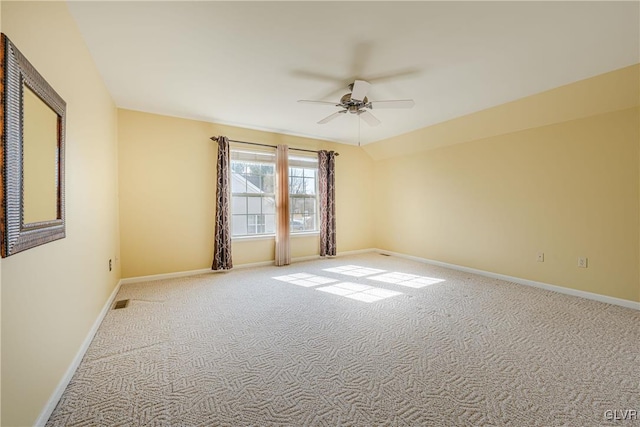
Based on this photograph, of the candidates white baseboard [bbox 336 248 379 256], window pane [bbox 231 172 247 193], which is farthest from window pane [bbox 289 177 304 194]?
white baseboard [bbox 336 248 379 256]

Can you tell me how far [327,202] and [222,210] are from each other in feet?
6.92

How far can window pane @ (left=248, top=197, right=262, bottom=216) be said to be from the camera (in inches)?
197

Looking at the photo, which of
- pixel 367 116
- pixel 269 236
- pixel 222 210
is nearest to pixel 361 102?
pixel 367 116

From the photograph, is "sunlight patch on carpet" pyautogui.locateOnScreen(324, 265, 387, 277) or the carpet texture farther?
"sunlight patch on carpet" pyautogui.locateOnScreen(324, 265, 387, 277)

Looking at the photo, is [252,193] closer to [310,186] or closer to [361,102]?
[310,186]

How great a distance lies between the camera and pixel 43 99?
1.45m

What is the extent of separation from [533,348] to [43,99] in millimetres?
3647

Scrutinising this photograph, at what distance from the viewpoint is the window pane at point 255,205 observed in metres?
5.01

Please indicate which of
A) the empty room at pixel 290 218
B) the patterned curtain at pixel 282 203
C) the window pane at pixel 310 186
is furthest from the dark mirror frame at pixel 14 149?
the window pane at pixel 310 186

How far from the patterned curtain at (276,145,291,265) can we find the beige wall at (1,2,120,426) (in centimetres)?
257

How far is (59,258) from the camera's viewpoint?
168 cm

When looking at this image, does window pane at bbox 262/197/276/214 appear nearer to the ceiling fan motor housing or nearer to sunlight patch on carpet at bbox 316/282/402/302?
sunlight patch on carpet at bbox 316/282/402/302

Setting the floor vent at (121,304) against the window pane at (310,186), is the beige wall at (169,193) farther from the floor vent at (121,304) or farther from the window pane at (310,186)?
the window pane at (310,186)

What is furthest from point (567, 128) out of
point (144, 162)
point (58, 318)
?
point (144, 162)
